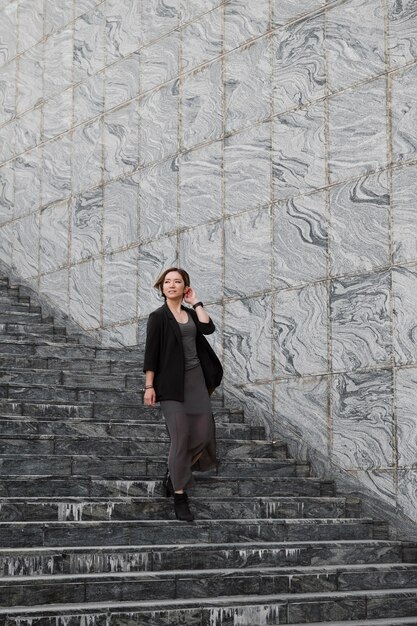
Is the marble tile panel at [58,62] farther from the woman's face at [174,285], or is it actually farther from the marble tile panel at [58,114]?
the woman's face at [174,285]

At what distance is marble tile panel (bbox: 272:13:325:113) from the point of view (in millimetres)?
10961

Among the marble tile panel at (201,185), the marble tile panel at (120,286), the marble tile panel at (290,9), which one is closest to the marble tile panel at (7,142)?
the marble tile panel at (120,286)

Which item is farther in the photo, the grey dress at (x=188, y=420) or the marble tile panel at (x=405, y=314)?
the marble tile panel at (x=405, y=314)

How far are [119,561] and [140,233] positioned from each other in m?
Answer: 6.53

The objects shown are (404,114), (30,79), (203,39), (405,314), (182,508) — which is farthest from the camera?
(30,79)

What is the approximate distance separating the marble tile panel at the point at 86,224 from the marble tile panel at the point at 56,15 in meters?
2.81

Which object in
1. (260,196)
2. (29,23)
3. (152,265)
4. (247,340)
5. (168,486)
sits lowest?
(168,486)

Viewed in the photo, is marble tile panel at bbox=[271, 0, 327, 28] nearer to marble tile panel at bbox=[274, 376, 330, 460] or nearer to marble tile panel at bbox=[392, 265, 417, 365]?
marble tile panel at bbox=[392, 265, 417, 365]

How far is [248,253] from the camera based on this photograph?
11391 mm

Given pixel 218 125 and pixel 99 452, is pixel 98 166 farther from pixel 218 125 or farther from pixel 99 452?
pixel 99 452

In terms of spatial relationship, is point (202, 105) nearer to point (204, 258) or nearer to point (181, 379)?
point (204, 258)

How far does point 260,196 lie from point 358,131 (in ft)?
4.80

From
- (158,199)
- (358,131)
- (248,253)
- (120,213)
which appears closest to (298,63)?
(358,131)

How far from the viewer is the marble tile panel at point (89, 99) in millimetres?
14398
